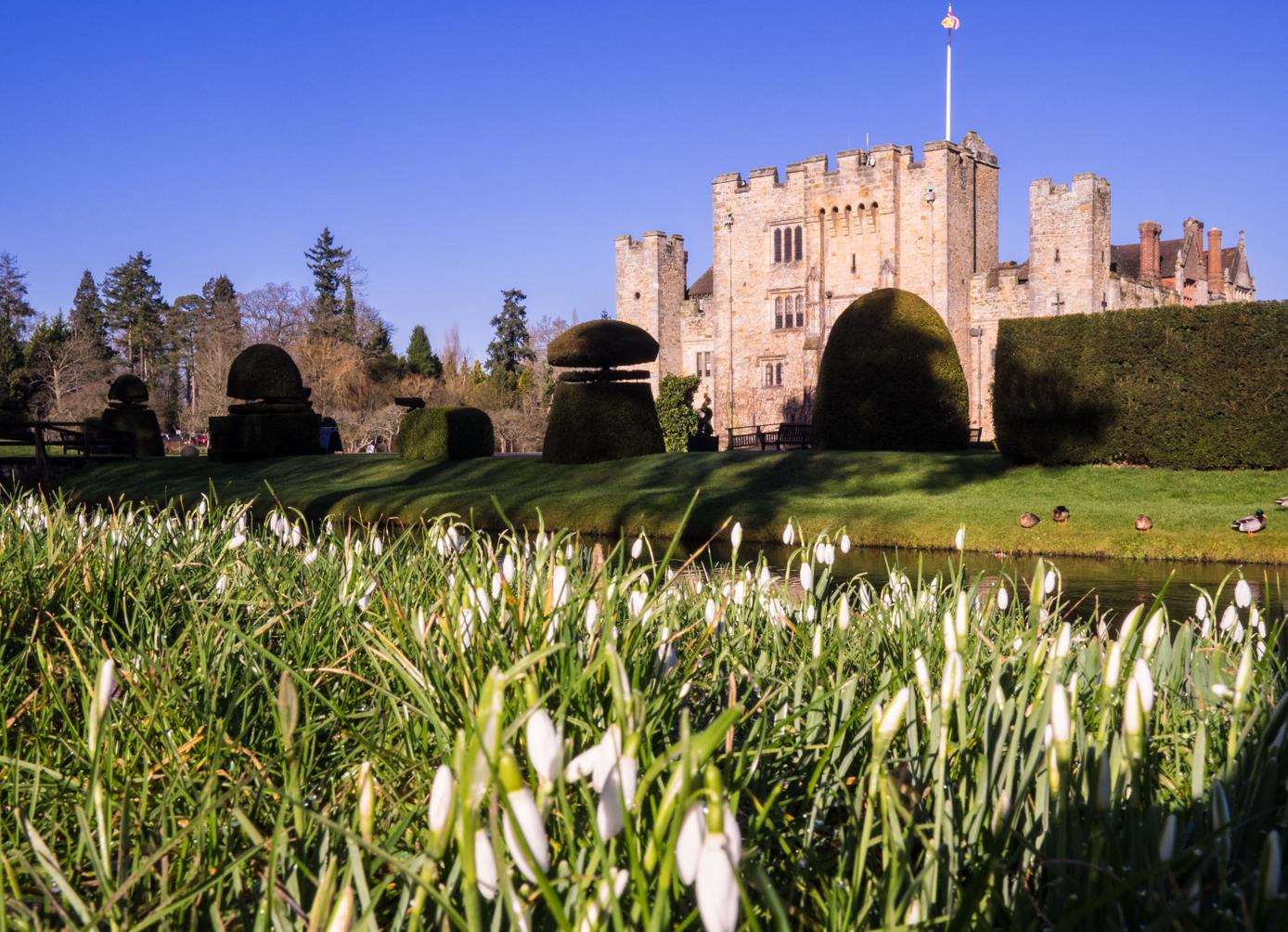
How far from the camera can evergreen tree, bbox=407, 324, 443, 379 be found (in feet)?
227

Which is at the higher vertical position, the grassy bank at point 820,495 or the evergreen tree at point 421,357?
the evergreen tree at point 421,357

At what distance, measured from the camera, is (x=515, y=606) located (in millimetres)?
3086

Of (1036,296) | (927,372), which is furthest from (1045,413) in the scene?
(1036,296)

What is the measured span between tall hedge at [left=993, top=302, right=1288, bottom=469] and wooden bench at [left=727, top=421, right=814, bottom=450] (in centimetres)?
1069

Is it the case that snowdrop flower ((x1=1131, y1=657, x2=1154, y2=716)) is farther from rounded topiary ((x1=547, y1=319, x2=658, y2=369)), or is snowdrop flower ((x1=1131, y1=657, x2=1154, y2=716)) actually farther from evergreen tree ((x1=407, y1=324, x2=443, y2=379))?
evergreen tree ((x1=407, y1=324, x2=443, y2=379))

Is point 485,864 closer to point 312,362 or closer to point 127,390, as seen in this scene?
point 127,390

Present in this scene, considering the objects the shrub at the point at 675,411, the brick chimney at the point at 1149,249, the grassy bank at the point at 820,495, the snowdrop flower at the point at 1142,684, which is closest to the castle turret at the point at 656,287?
the shrub at the point at 675,411

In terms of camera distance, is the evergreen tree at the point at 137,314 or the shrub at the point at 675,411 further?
the evergreen tree at the point at 137,314

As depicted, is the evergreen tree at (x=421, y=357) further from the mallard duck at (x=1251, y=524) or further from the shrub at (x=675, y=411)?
the mallard duck at (x=1251, y=524)

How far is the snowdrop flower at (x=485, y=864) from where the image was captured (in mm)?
1301

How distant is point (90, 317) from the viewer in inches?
3329

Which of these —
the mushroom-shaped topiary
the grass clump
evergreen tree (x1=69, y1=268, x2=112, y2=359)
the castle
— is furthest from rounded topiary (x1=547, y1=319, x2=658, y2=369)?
evergreen tree (x1=69, y1=268, x2=112, y2=359)

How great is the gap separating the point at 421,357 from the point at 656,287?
2449cm

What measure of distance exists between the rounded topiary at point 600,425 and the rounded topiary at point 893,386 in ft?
14.2
